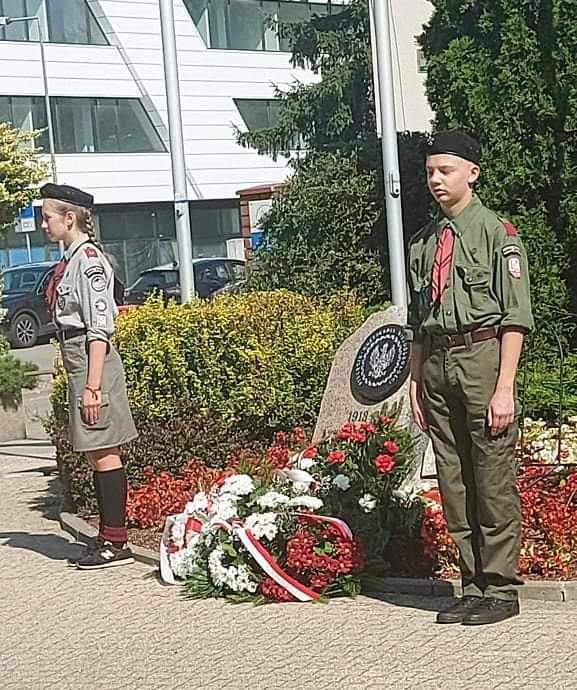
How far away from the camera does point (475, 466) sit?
234 inches

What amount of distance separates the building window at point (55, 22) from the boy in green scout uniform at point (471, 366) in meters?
42.4

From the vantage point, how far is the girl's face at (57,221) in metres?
7.76

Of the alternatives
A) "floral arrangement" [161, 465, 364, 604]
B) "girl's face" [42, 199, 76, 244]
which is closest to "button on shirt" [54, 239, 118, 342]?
"girl's face" [42, 199, 76, 244]

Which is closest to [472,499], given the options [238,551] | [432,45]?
[238,551]

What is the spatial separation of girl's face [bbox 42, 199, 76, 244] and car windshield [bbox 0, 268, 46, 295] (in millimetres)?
25205

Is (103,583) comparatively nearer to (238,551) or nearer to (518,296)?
(238,551)

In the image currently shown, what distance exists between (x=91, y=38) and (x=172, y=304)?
3978 centimetres

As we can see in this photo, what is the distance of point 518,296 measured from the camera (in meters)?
5.78

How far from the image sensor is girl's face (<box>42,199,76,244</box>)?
7762 millimetres

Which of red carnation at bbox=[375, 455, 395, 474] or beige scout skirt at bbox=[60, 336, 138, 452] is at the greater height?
beige scout skirt at bbox=[60, 336, 138, 452]

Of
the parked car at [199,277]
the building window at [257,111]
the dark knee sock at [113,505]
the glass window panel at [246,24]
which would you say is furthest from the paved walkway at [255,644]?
the glass window panel at [246,24]

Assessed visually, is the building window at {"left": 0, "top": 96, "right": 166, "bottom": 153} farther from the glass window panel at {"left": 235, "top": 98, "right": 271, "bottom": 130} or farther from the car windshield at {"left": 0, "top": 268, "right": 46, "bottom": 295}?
the car windshield at {"left": 0, "top": 268, "right": 46, "bottom": 295}

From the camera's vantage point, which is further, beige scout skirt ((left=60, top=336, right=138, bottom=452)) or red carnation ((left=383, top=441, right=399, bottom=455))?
beige scout skirt ((left=60, top=336, right=138, bottom=452))

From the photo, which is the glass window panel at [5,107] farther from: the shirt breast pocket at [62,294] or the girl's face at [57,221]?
the shirt breast pocket at [62,294]
